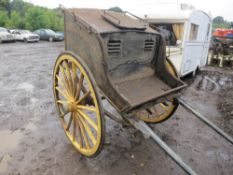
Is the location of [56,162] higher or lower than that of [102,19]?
lower

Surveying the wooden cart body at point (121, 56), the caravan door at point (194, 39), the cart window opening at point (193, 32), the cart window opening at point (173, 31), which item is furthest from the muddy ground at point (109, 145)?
the cart window opening at point (193, 32)

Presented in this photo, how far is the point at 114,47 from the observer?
258 cm

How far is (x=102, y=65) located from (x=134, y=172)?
1.43m

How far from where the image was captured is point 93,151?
2346 millimetres

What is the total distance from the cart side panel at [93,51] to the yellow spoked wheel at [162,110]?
995 mm

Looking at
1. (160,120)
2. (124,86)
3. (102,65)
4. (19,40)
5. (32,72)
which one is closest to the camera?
(102,65)

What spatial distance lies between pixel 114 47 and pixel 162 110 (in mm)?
1597

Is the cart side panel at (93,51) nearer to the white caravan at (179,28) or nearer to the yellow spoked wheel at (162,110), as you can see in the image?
the yellow spoked wheel at (162,110)

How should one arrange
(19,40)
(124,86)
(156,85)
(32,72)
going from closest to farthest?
(124,86) → (156,85) → (32,72) → (19,40)

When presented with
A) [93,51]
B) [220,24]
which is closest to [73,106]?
[93,51]

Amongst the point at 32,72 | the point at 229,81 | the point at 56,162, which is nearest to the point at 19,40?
the point at 32,72

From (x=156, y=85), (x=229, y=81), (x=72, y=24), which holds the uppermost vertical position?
(x=72, y=24)

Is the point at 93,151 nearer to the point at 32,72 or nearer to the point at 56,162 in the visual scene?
the point at 56,162

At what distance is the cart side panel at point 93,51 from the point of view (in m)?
2.26
